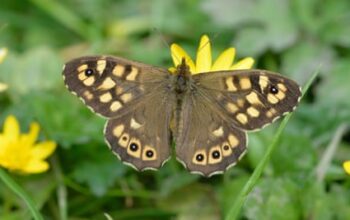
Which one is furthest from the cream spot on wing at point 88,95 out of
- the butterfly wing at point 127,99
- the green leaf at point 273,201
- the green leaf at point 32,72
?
the green leaf at point 32,72

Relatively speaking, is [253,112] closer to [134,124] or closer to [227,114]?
[227,114]

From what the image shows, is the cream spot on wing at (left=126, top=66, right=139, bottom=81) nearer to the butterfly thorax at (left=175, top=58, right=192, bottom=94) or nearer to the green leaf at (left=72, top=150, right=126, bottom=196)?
the butterfly thorax at (left=175, top=58, right=192, bottom=94)

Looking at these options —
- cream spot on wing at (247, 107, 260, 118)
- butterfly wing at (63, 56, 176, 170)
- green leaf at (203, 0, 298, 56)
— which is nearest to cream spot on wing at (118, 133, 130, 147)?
butterfly wing at (63, 56, 176, 170)

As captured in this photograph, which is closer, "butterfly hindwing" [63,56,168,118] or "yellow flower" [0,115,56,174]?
"butterfly hindwing" [63,56,168,118]

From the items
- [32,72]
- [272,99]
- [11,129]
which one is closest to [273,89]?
[272,99]

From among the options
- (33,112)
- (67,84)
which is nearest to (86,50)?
(33,112)

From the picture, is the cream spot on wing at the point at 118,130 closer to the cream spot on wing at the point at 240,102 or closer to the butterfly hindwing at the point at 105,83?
the butterfly hindwing at the point at 105,83

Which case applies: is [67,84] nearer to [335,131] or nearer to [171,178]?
[171,178]
